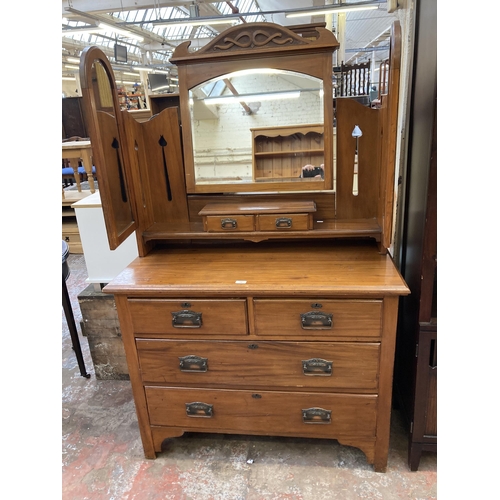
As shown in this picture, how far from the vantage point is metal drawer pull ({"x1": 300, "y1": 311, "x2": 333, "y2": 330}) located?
1.25m

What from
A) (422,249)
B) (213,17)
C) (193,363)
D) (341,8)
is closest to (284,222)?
(422,249)

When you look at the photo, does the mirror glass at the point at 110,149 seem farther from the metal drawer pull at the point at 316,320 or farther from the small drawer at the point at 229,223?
the metal drawer pull at the point at 316,320

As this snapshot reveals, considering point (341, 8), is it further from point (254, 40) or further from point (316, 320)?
point (316, 320)

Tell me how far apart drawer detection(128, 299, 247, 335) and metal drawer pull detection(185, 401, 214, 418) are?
33cm

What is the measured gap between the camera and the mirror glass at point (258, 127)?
4.76ft

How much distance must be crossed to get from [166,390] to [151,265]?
1.66ft

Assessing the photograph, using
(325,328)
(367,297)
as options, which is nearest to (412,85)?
(367,297)

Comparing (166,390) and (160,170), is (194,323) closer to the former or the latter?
(166,390)

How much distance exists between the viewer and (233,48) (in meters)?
1.43

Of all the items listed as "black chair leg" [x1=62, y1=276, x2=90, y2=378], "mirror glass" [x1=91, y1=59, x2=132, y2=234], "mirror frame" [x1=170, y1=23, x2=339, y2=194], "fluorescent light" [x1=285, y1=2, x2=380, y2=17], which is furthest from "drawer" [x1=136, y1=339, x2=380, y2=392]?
"fluorescent light" [x1=285, y1=2, x2=380, y2=17]

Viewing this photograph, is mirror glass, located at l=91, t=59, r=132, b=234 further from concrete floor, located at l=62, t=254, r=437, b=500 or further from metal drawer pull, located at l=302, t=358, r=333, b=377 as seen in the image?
concrete floor, located at l=62, t=254, r=437, b=500

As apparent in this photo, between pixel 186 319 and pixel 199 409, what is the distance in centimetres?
41

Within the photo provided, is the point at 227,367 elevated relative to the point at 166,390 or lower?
elevated

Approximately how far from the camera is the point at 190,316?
4.31 feet
